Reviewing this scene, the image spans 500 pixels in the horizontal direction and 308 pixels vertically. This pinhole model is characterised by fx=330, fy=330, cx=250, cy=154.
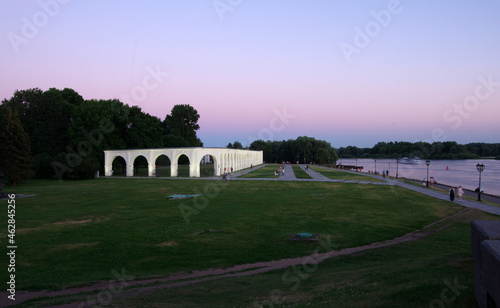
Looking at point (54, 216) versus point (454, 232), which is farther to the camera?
point (54, 216)

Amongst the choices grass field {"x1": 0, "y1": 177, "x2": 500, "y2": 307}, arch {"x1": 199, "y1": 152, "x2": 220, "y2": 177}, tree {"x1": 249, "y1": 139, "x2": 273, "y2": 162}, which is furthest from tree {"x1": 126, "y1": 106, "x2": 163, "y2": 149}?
tree {"x1": 249, "y1": 139, "x2": 273, "y2": 162}

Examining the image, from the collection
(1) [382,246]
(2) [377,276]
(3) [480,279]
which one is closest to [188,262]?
(2) [377,276]

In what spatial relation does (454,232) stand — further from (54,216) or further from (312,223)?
(54,216)

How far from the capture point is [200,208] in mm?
19219

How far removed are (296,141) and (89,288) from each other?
11091cm

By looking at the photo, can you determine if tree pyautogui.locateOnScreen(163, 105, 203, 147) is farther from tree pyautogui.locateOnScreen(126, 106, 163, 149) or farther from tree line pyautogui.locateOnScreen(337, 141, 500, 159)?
tree line pyautogui.locateOnScreen(337, 141, 500, 159)

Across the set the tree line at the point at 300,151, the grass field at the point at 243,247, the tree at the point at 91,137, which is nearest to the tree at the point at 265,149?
the tree line at the point at 300,151

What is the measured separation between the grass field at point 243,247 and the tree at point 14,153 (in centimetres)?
1393

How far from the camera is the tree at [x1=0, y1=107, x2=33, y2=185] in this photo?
34250mm

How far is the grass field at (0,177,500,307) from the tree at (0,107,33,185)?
1393 centimetres

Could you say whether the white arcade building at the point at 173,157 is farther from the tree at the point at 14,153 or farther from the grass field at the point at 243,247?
the grass field at the point at 243,247

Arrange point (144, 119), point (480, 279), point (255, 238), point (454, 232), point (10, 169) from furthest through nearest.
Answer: point (144, 119), point (10, 169), point (454, 232), point (255, 238), point (480, 279)

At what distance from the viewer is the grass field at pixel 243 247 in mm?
6535

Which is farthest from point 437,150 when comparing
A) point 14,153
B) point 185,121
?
point 14,153
